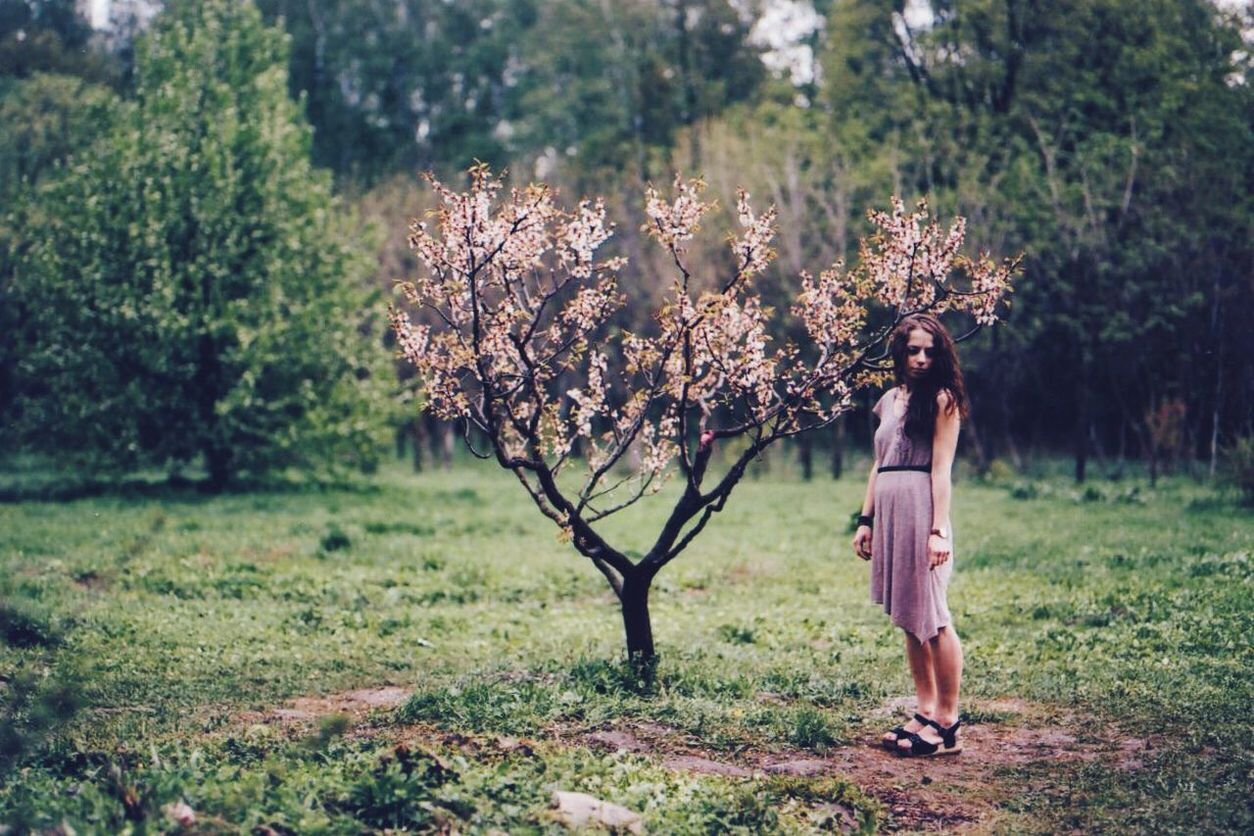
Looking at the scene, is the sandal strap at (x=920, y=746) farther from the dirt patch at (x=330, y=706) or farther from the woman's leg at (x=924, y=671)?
the dirt patch at (x=330, y=706)

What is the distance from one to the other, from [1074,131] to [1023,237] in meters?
5.37

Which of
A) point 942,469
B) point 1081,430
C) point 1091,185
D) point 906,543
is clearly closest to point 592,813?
point 906,543

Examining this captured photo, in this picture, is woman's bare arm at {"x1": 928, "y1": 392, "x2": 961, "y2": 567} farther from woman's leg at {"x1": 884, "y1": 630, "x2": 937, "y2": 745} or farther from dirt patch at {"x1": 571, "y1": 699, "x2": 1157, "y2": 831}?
dirt patch at {"x1": 571, "y1": 699, "x2": 1157, "y2": 831}

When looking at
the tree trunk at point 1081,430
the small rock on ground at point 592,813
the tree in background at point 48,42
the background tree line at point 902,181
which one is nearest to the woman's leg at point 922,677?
the small rock on ground at point 592,813

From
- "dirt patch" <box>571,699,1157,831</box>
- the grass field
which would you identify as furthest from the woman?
the grass field

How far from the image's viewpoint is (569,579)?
46.5 ft

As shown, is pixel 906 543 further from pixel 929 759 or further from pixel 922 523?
pixel 929 759

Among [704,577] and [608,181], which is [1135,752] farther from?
[608,181]

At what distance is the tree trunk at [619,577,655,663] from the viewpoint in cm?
845

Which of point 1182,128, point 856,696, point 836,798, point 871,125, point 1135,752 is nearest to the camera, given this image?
point 836,798

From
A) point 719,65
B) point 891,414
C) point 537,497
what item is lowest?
point 537,497

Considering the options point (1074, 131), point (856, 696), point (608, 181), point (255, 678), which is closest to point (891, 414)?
point (856, 696)

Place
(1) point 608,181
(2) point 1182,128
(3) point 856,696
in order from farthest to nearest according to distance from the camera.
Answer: (1) point 608,181
(2) point 1182,128
(3) point 856,696

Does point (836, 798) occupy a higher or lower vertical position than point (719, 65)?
lower
